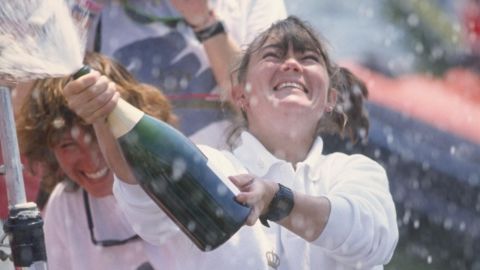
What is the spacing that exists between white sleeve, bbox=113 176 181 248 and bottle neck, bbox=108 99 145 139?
273 mm

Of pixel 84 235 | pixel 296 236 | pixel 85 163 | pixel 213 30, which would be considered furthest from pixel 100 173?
pixel 296 236

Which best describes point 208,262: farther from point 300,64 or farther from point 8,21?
point 8,21

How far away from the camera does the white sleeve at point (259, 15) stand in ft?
12.3

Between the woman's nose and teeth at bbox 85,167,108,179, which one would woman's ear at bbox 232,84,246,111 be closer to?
the woman's nose

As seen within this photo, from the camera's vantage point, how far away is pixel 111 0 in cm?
377

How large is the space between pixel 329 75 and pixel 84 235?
0.78 metres

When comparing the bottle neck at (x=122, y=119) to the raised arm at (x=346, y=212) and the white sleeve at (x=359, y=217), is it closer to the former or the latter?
the raised arm at (x=346, y=212)

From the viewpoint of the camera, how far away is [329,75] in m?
3.15

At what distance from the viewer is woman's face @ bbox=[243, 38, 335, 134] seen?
2.97 metres

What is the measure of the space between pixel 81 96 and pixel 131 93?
0.90 metres

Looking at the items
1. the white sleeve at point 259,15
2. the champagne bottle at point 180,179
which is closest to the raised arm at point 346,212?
the champagne bottle at point 180,179

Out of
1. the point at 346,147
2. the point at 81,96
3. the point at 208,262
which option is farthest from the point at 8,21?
the point at 346,147

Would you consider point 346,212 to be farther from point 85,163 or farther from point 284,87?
point 85,163

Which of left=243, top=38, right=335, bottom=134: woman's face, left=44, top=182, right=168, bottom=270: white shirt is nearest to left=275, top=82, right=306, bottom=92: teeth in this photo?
left=243, top=38, right=335, bottom=134: woman's face
